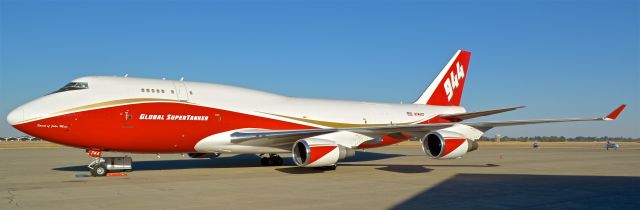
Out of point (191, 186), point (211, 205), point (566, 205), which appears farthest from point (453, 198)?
point (191, 186)

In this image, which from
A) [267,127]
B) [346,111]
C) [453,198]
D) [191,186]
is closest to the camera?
[453,198]

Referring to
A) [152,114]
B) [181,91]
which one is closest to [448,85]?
[181,91]

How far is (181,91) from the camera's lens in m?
18.8

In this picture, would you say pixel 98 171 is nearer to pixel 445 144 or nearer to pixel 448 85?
pixel 445 144

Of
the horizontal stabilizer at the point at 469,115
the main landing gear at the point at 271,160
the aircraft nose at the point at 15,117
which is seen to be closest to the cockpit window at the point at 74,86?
the aircraft nose at the point at 15,117

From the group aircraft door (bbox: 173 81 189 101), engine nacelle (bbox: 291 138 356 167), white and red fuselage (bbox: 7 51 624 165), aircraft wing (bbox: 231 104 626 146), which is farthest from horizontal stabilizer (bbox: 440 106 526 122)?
aircraft door (bbox: 173 81 189 101)

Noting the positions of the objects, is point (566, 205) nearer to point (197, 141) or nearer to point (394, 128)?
point (394, 128)

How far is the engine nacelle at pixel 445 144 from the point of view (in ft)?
59.4

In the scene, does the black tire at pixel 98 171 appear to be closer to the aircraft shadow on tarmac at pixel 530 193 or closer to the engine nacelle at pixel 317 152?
the engine nacelle at pixel 317 152

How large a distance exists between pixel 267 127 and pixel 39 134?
781 centimetres

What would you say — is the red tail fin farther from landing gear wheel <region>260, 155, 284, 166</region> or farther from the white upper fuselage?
landing gear wheel <region>260, 155, 284, 166</region>

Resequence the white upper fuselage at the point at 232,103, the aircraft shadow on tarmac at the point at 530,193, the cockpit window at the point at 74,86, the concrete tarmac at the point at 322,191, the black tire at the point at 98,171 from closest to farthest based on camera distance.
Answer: the aircraft shadow on tarmac at the point at 530,193 → the concrete tarmac at the point at 322,191 → the white upper fuselage at the point at 232,103 → the black tire at the point at 98,171 → the cockpit window at the point at 74,86

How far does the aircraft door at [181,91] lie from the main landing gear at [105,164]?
9.03 ft

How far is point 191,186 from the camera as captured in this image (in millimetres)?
13953
